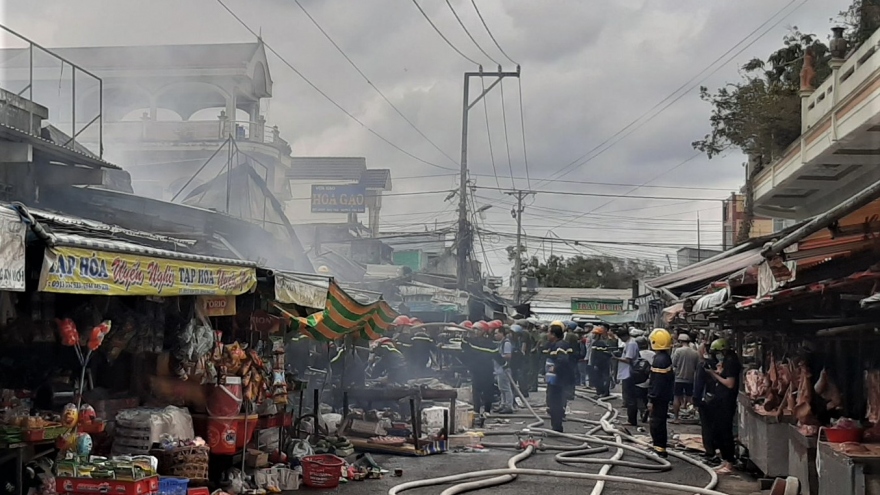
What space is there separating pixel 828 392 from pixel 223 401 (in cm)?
670

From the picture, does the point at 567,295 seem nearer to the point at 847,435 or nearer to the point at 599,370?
the point at 599,370

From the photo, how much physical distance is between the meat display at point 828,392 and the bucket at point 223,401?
6503 mm

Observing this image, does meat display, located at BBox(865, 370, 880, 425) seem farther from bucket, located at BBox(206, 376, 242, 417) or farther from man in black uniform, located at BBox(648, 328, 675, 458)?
bucket, located at BBox(206, 376, 242, 417)

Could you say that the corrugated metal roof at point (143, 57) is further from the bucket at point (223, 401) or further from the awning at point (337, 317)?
the bucket at point (223, 401)

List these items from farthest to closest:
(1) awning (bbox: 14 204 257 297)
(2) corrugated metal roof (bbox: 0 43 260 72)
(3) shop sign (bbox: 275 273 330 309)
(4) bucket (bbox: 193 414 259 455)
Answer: (2) corrugated metal roof (bbox: 0 43 260 72), (3) shop sign (bbox: 275 273 330 309), (4) bucket (bbox: 193 414 259 455), (1) awning (bbox: 14 204 257 297)

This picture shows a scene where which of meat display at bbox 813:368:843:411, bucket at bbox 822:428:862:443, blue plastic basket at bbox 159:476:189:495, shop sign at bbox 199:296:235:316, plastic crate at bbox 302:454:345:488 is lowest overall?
plastic crate at bbox 302:454:345:488

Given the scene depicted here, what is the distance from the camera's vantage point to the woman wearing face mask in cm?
1195

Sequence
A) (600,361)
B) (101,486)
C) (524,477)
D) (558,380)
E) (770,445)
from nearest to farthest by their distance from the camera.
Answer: (101,486)
(770,445)
(524,477)
(558,380)
(600,361)

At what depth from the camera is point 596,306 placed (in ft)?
177

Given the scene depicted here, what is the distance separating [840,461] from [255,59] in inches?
1079

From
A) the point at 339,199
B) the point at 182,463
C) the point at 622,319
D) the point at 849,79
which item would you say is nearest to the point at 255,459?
the point at 182,463

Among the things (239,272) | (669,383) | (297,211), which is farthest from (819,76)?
(297,211)

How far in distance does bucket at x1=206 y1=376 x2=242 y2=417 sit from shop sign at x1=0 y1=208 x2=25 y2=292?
4.41 metres

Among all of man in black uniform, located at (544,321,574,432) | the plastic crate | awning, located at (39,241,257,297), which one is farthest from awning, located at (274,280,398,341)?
man in black uniform, located at (544,321,574,432)
